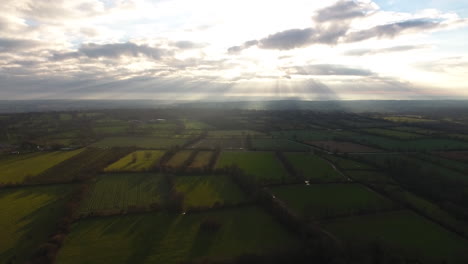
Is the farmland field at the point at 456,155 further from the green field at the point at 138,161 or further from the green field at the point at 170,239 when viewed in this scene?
the green field at the point at 138,161

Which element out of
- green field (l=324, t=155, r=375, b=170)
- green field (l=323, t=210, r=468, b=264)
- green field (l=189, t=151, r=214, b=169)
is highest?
green field (l=189, t=151, r=214, b=169)

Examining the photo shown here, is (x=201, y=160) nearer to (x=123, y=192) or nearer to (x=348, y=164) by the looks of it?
(x=123, y=192)

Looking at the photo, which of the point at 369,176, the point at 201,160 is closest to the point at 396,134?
the point at 369,176

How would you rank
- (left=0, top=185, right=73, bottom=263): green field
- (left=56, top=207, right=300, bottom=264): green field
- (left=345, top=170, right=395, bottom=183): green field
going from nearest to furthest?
(left=56, top=207, right=300, bottom=264): green field
(left=0, top=185, right=73, bottom=263): green field
(left=345, top=170, right=395, bottom=183): green field

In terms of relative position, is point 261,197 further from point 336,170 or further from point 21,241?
point 21,241

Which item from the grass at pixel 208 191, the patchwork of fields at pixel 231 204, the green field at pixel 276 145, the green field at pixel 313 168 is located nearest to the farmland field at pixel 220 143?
the patchwork of fields at pixel 231 204

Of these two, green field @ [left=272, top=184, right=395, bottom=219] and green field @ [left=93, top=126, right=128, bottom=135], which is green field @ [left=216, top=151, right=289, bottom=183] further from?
green field @ [left=93, top=126, right=128, bottom=135]

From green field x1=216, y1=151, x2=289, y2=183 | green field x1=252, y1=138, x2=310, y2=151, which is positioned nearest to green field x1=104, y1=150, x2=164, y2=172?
green field x1=216, y1=151, x2=289, y2=183
